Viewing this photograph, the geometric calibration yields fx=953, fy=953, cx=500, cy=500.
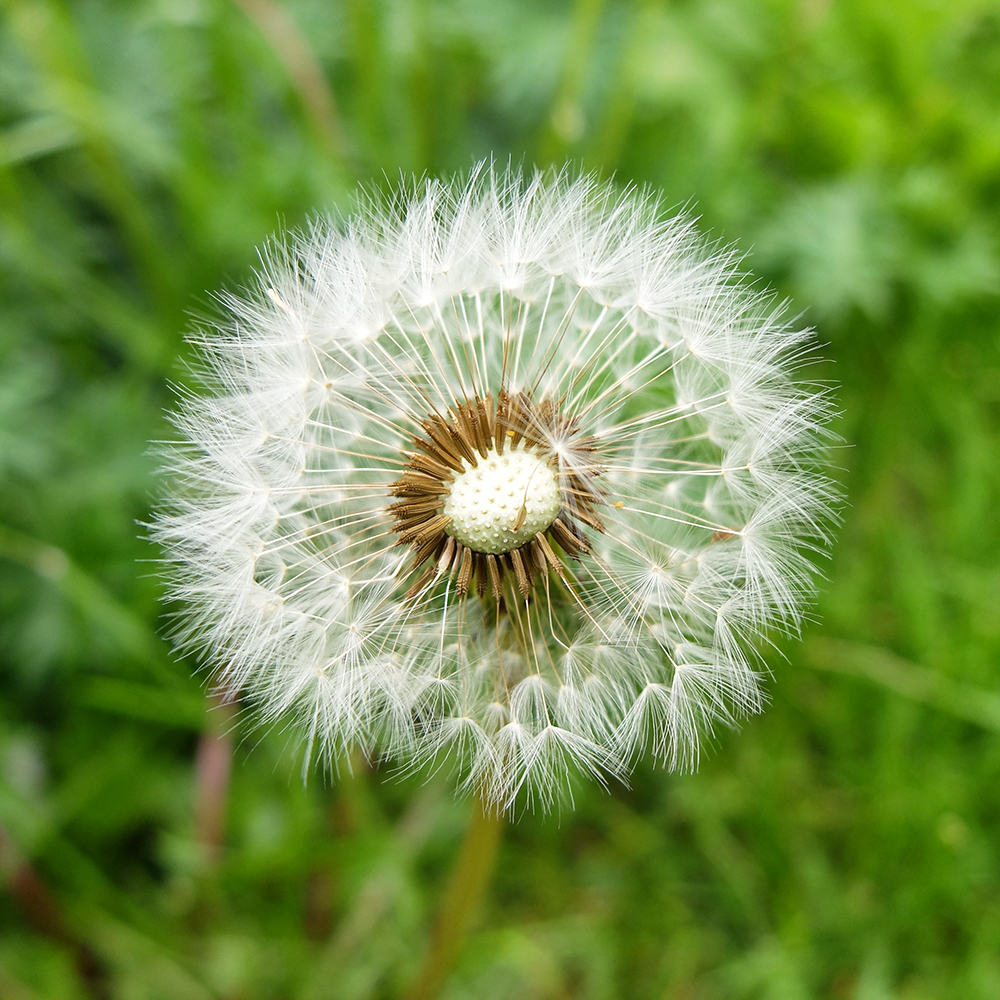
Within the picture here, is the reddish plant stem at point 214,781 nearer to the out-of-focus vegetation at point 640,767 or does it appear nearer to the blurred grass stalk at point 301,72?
the out-of-focus vegetation at point 640,767

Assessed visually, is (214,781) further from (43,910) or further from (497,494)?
(497,494)

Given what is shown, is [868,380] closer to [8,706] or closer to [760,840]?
[760,840]

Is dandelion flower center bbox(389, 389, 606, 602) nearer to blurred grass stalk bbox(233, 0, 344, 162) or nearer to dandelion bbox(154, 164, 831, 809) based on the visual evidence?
dandelion bbox(154, 164, 831, 809)

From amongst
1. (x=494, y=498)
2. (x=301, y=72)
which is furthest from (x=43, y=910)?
(x=301, y=72)

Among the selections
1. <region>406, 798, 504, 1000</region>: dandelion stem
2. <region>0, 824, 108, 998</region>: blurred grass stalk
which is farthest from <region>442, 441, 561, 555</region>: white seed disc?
<region>0, 824, 108, 998</region>: blurred grass stalk

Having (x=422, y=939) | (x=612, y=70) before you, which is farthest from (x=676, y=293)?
(x=422, y=939)

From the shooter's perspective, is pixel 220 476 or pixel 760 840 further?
pixel 760 840
